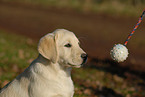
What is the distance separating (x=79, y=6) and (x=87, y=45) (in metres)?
8.92

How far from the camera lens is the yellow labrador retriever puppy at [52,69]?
4.36 metres

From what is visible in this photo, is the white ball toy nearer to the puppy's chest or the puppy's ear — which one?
the puppy's chest

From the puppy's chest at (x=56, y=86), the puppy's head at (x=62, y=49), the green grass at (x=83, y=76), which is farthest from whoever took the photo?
the green grass at (x=83, y=76)

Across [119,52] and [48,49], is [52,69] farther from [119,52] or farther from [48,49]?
[119,52]

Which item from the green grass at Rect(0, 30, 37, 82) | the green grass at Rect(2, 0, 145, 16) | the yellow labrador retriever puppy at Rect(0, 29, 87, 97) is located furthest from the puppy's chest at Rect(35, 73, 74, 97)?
the green grass at Rect(2, 0, 145, 16)

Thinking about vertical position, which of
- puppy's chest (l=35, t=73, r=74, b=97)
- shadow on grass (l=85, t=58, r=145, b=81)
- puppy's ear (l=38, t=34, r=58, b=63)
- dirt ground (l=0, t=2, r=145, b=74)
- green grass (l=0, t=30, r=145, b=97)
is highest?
puppy's ear (l=38, t=34, r=58, b=63)

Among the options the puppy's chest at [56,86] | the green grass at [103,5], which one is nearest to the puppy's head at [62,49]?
the puppy's chest at [56,86]

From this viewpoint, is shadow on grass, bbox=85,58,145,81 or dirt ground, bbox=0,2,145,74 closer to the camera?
shadow on grass, bbox=85,58,145,81

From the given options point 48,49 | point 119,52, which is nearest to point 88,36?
point 119,52

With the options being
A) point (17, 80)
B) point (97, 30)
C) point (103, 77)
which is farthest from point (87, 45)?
point (17, 80)

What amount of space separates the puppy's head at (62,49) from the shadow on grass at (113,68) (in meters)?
4.63

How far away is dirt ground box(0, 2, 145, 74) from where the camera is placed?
11600 mm

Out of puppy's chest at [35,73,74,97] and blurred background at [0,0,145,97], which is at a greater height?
puppy's chest at [35,73,74,97]

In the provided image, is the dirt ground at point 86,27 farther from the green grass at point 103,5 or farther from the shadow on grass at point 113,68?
the green grass at point 103,5
